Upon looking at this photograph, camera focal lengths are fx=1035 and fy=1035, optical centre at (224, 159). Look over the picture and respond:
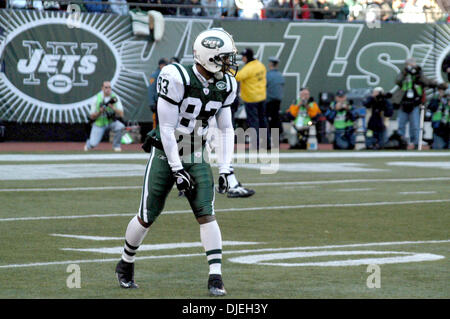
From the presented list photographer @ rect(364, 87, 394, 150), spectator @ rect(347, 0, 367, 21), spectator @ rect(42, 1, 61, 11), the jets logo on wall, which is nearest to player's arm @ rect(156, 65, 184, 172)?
photographer @ rect(364, 87, 394, 150)

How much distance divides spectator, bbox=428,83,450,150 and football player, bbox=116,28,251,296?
16436mm

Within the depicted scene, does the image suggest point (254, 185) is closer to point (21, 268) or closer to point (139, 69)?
point (21, 268)

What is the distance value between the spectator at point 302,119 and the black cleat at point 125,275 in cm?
1575

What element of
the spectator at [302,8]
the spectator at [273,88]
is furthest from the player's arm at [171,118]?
the spectator at [302,8]

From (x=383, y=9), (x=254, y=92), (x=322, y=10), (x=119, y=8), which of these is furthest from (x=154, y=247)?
(x=383, y=9)

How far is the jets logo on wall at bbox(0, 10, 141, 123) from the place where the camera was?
22.5 meters

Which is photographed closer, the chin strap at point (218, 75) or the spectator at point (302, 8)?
the chin strap at point (218, 75)

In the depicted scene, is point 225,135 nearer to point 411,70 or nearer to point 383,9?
point 411,70

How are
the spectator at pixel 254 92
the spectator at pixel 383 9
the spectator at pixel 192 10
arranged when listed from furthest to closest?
the spectator at pixel 383 9, the spectator at pixel 192 10, the spectator at pixel 254 92

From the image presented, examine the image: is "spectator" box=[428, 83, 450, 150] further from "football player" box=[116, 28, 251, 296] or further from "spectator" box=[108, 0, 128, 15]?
"football player" box=[116, 28, 251, 296]

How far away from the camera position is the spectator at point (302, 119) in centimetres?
2234

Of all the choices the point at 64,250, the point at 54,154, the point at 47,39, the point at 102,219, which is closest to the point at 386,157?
the point at 54,154

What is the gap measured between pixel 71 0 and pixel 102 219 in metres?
13.6

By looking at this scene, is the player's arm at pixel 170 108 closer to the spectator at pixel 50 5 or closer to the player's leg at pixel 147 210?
the player's leg at pixel 147 210
